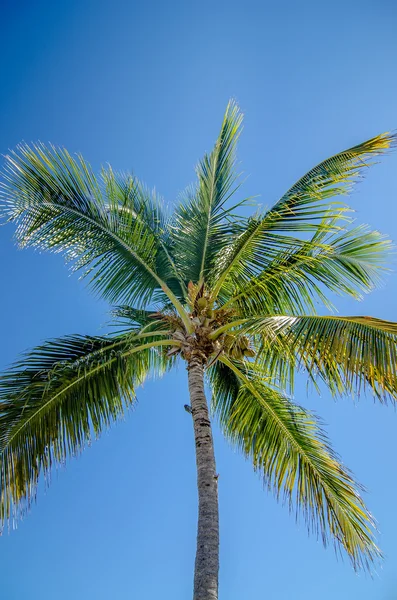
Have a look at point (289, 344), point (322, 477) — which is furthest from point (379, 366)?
point (322, 477)

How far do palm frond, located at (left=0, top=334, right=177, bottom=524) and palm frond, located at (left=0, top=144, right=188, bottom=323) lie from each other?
120 centimetres

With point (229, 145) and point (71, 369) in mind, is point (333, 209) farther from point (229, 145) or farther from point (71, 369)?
point (71, 369)

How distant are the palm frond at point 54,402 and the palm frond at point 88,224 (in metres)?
1.20

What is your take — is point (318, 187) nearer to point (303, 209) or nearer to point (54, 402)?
point (303, 209)

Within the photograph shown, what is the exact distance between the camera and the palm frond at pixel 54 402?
637 cm

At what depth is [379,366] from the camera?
5.49 meters

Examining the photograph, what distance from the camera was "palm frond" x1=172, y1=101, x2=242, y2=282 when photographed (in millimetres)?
8344

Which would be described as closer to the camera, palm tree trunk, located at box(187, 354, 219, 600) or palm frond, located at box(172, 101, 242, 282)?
palm tree trunk, located at box(187, 354, 219, 600)

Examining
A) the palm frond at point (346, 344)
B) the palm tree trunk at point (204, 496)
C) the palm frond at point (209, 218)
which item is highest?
the palm frond at point (209, 218)

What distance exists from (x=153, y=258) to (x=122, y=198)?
4.00 ft

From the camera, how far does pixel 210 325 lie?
7.34 metres

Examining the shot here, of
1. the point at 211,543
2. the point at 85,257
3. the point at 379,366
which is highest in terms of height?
the point at 85,257

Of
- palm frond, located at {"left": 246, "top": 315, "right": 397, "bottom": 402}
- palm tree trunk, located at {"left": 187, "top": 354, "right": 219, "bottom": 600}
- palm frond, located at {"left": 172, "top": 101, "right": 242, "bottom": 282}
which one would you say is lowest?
palm tree trunk, located at {"left": 187, "top": 354, "right": 219, "bottom": 600}

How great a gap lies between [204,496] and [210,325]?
236 cm
